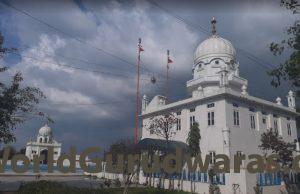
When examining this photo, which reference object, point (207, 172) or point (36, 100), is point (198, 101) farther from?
point (36, 100)

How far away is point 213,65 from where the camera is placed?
36.9 meters

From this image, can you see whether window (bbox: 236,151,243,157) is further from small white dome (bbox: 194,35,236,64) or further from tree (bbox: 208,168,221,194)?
small white dome (bbox: 194,35,236,64)

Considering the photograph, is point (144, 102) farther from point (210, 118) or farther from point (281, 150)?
point (281, 150)

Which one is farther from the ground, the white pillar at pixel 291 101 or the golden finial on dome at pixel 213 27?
the golden finial on dome at pixel 213 27

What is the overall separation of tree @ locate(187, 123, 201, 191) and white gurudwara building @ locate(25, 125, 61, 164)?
51221 millimetres

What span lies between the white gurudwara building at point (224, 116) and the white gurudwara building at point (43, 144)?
44.8 metres

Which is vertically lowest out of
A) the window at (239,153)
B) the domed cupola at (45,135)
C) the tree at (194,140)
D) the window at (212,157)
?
the window at (212,157)

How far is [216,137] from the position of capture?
2955cm

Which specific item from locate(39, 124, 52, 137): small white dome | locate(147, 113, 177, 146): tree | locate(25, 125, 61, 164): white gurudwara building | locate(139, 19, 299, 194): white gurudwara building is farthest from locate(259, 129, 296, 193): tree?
locate(39, 124, 52, 137): small white dome

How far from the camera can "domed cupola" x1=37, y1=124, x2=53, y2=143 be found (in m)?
78.6

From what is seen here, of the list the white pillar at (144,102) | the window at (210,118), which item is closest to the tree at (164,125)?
the window at (210,118)

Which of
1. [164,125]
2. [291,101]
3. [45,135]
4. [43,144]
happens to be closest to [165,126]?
[164,125]

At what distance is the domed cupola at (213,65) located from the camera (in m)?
35.5

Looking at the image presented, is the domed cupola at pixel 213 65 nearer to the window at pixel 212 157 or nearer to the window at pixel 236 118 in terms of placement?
the window at pixel 236 118
